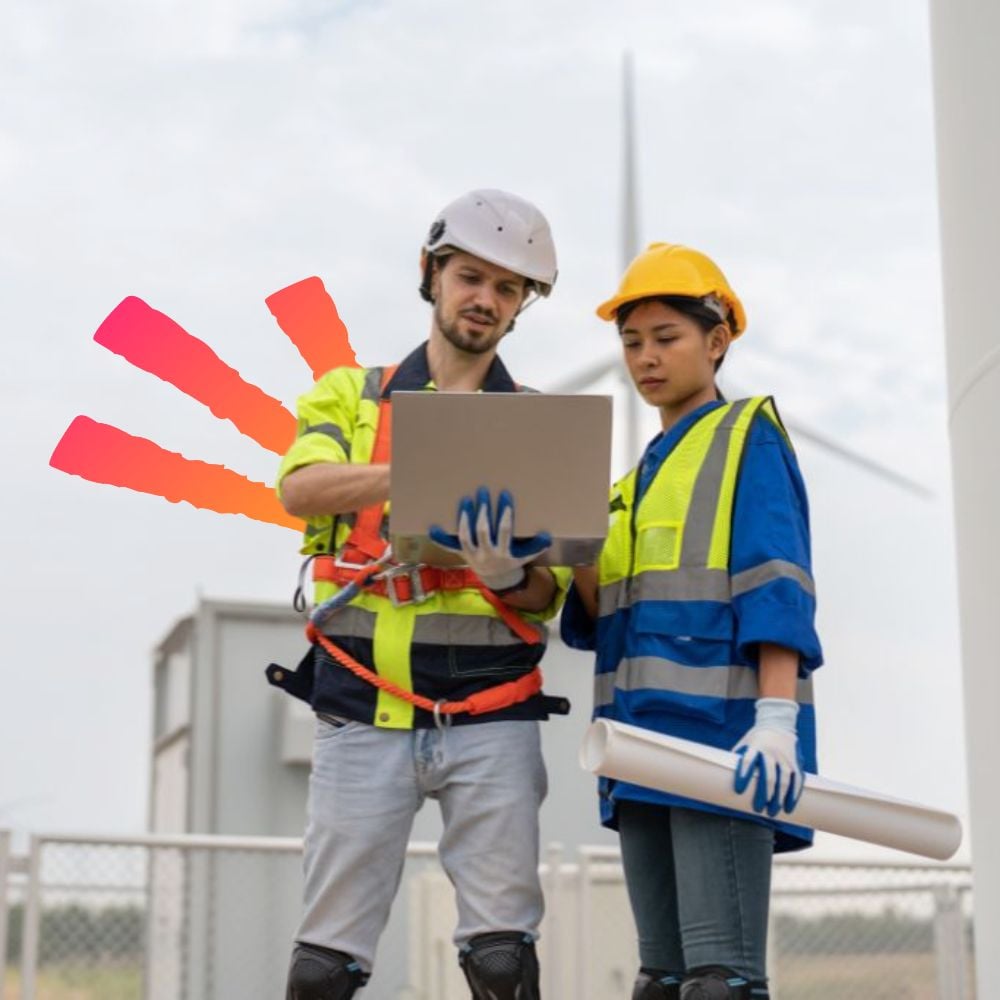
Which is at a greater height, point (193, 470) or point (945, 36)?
point (945, 36)

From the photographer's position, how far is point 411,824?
13.2ft

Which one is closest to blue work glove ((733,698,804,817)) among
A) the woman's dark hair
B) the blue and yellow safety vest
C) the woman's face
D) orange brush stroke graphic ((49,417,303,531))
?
the blue and yellow safety vest

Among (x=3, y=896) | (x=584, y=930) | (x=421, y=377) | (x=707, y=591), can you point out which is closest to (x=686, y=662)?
(x=707, y=591)

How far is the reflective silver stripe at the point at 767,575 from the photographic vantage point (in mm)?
3854

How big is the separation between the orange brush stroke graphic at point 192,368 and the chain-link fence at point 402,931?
358 cm

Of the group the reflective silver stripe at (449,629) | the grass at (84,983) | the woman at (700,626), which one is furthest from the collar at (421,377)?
the grass at (84,983)

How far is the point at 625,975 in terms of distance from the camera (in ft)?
27.8

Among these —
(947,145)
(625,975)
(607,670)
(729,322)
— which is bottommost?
(625,975)

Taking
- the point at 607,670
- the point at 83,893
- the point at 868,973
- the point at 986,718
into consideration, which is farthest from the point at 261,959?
the point at 607,670

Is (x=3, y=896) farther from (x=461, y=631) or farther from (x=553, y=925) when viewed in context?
(x=461, y=631)

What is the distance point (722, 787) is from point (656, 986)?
0.52 m

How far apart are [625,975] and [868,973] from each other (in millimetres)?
1355

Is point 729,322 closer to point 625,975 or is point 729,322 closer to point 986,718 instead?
point 986,718

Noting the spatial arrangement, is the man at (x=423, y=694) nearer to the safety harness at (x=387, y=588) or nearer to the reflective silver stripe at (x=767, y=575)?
the safety harness at (x=387, y=588)
